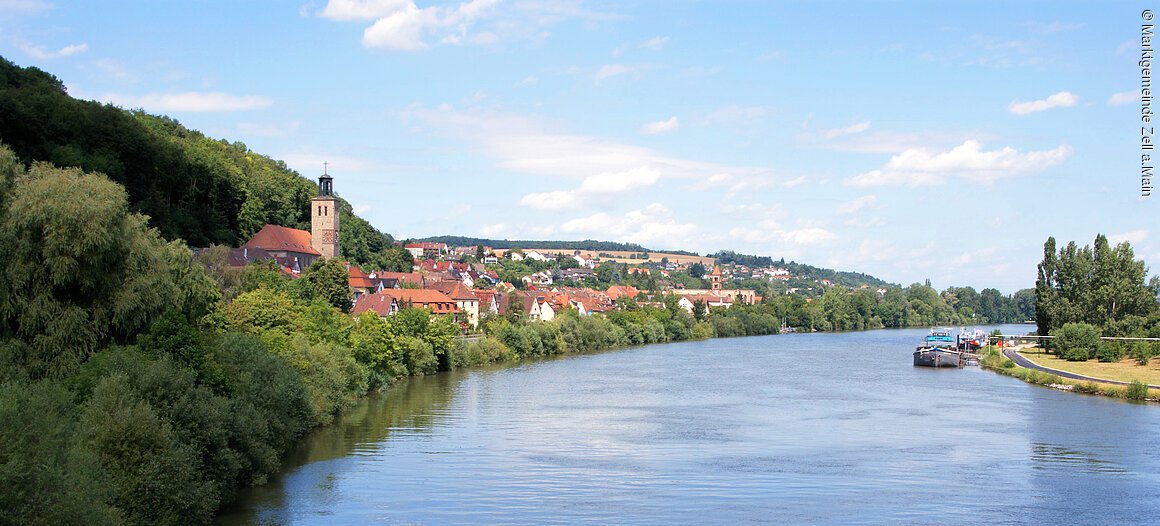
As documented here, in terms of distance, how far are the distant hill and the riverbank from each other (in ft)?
120

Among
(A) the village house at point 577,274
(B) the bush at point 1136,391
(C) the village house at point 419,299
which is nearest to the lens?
(B) the bush at point 1136,391

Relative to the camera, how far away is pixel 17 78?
57.9m

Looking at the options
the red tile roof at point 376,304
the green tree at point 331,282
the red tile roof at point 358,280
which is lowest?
the red tile roof at point 376,304

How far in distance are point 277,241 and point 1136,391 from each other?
5226cm

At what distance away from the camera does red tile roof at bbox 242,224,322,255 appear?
69.3 m

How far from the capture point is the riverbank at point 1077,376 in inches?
1487

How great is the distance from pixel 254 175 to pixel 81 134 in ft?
110

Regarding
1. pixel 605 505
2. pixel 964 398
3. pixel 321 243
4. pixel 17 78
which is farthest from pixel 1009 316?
pixel 605 505

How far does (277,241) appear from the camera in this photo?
70062mm

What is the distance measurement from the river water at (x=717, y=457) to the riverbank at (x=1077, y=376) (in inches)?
52.0

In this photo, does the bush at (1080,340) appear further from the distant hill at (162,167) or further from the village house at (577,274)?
the village house at (577,274)

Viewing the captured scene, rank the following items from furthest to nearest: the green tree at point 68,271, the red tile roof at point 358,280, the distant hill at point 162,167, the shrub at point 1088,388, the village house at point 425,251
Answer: the village house at point 425,251 < the red tile roof at point 358,280 < the distant hill at point 162,167 < the shrub at point 1088,388 < the green tree at point 68,271

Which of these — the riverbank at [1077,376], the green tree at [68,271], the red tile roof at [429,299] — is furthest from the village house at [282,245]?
the green tree at [68,271]

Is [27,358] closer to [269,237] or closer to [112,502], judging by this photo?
[112,502]
